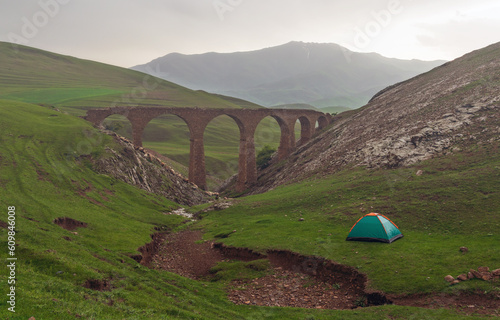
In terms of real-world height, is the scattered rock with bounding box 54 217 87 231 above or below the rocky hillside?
below

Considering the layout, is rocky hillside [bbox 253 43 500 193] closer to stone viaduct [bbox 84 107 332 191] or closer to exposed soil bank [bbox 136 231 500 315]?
stone viaduct [bbox 84 107 332 191]

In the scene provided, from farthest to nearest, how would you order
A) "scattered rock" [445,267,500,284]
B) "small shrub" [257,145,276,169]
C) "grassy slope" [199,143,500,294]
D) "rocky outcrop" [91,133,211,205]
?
1. "small shrub" [257,145,276,169]
2. "rocky outcrop" [91,133,211,205]
3. "grassy slope" [199,143,500,294]
4. "scattered rock" [445,267,500,284]

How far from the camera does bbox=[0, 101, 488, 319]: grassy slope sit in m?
13.1

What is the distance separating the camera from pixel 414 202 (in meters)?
30.3

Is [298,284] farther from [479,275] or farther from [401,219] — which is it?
[401,219]

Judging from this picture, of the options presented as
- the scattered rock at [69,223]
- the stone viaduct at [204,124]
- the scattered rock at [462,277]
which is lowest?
the scattered rock at [69,223]

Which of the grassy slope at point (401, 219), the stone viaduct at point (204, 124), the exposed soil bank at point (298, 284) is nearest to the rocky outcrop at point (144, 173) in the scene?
the stone viaduct at point (204, 124)

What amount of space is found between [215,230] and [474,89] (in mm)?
45696

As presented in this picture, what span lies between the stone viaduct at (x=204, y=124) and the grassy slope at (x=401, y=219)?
2547 centimetres

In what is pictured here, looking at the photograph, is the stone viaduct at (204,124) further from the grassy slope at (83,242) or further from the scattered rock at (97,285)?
the scattered rock at (97,285)

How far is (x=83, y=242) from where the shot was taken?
2314 cm

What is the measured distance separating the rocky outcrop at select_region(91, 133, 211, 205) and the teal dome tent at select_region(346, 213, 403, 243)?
35892mm

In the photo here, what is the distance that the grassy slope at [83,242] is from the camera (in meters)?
Result: 13.1

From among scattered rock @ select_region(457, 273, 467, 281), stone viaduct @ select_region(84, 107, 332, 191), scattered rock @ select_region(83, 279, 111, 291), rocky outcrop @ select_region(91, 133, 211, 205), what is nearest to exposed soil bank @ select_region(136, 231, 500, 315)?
scattered rock @ select_region(457, 273, 467, 281)
